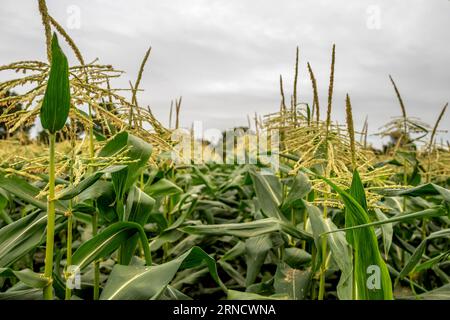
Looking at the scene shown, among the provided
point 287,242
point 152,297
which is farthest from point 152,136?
point 287,242

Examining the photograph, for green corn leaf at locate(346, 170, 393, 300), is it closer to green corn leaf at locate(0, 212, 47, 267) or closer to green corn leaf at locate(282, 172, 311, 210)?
green corn leaf at locate(282, 172, 311, 210)

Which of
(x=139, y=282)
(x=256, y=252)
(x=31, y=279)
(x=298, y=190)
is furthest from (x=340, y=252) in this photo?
(x=31, y=279)

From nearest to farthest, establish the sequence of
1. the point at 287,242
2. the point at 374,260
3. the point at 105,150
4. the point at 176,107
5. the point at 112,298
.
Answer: the point at 374,260 < the point at 112,298 < the point at 105,150 < the point at 287,242 < the point at 176,107

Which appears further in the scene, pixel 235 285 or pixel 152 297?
pixel 235 285

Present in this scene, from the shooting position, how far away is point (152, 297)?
1414 millimetres

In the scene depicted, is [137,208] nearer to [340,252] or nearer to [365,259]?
[340,252]

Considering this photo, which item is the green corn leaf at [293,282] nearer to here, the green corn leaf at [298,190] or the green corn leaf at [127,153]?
the green corn leaf at [298,190]

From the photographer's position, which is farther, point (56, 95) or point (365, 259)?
point (365, 259)

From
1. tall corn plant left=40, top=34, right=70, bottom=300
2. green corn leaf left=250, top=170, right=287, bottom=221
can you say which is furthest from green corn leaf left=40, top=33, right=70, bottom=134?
green corn leaf left=250, top=170, right=287, bottom=221

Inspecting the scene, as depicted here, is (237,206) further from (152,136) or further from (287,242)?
(152,136)

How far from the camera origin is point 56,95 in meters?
1.20

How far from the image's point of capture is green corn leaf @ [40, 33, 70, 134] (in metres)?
1.14

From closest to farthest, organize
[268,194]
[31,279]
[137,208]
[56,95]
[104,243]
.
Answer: [56,95] → [31,279] → [104,243] → [137,208] → [268,194]

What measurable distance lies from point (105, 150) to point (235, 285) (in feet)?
5.71
